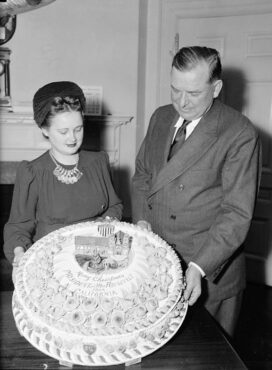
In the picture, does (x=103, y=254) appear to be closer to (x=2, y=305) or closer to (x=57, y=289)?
(x=57, y=289)

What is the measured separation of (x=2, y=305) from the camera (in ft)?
4.02

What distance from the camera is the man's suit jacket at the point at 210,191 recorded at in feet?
4.25

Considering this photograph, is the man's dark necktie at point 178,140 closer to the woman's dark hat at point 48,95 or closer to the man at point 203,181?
the man at point 203,181

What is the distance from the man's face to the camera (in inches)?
49.7

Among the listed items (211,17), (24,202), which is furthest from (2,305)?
(211,17)

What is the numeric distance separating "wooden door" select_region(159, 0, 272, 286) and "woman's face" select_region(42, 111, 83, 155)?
1774mm

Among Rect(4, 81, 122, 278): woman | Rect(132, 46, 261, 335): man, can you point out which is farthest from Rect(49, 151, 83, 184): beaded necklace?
Rect(132, 46, 261, 335): man

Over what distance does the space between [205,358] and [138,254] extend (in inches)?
11.9

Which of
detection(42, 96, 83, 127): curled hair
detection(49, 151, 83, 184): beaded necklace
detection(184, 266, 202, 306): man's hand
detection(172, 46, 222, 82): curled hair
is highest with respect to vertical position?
detection(172, 46, 222, 82): curled hair

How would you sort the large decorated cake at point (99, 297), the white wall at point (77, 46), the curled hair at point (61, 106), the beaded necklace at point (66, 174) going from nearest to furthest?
the large decorated cake at point (99, 297)
the curled hair at point (61, 106)
the beaded necklace at point (66, 174)
the white wall at point (77, 46)

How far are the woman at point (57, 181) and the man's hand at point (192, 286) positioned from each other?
37 centimetres

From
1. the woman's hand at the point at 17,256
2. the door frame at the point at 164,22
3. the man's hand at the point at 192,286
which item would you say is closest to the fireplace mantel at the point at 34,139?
the door frame at the point at 164,22

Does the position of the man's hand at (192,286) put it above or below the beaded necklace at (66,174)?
below

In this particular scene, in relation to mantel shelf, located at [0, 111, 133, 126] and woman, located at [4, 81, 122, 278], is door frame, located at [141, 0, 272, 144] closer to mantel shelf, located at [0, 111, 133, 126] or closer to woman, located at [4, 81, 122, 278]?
mantel shelf, located at [0, 111, 133, 126]
